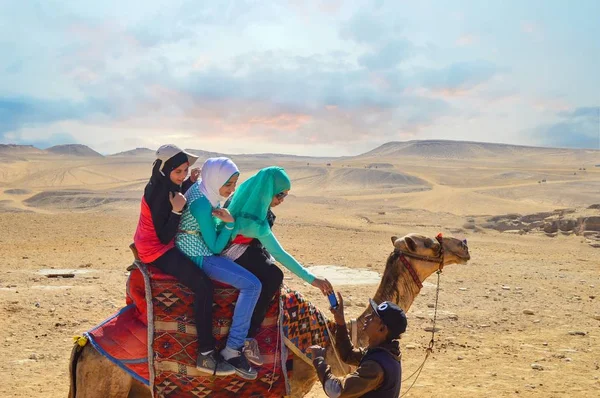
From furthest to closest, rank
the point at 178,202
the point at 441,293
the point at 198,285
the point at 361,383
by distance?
the point at 441,293 → the point at 198,285 → the point at 178,202 → the point at 361,383

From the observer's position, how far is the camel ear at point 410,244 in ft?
16.7

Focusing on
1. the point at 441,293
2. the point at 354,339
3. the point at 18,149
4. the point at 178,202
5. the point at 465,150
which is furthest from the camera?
the point at 465,150

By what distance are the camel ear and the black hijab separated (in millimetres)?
2115

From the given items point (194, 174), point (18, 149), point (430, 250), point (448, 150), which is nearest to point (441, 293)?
point (430, 250)

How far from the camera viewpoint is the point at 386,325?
12.0ft

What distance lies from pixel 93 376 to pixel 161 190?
1.44 m

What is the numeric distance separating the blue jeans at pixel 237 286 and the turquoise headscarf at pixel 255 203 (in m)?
0.26

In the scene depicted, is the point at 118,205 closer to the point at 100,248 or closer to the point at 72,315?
the point at 100,248

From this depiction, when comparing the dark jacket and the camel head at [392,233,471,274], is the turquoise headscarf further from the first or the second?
the camel head at [392,233,471,274]

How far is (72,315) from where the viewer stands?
32.6 ft

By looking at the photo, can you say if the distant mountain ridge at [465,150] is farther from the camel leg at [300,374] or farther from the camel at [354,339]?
the camel leg at [300,374]

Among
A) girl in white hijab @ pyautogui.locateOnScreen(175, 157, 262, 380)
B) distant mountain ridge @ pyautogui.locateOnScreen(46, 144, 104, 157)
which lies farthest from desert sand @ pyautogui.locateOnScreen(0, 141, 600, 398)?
distant mountain ridge @ pyautogui.locateOnScreen(46, 144, 104, 157)

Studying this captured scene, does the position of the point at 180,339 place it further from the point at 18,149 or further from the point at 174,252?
the point at 18,149

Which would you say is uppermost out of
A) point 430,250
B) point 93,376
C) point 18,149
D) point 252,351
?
point 18,149
